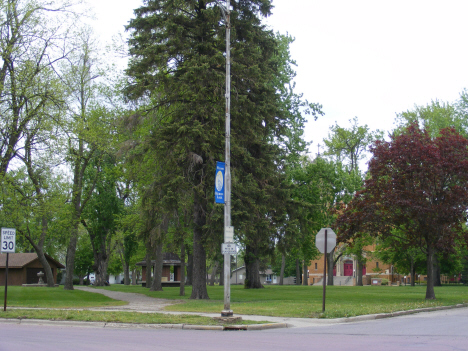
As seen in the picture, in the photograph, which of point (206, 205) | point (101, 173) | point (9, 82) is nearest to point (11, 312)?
point (206, 205)

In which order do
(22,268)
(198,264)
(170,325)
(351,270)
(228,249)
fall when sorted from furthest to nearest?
(351,270)
(22,268)
(198,264)
(228,249)
(170,325)

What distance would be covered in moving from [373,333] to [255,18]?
18.9 meters

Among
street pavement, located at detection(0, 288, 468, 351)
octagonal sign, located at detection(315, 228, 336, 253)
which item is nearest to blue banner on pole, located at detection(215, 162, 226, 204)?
octagonal sign, located at detection(315, 228, 336, 253)

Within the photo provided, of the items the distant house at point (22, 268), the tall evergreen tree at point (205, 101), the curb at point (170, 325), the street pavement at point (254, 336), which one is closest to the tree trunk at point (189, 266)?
the distant house at point (22, 268)

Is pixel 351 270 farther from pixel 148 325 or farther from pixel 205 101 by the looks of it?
pixel 148 325

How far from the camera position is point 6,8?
84.0ft

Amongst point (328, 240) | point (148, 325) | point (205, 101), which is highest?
point (205, 101)

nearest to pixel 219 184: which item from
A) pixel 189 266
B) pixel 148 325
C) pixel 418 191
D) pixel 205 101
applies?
pixel 148 325

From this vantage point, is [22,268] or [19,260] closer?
A: [22,268]

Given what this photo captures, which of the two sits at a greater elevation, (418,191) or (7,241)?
(418,191)

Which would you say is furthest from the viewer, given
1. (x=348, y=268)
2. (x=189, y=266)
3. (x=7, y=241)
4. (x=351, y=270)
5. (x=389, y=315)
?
(x=348, y=268)

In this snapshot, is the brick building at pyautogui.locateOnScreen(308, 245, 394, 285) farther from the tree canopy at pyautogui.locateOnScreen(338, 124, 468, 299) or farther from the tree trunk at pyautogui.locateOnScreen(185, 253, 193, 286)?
the tree canopy at pyautogui.locateOnScreen(338, 124, 468, 299)

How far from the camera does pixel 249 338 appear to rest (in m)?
11.1

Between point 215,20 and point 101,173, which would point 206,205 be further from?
point 101,173
